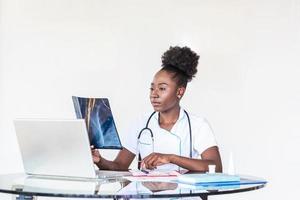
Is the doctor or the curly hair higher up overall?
the curly hair

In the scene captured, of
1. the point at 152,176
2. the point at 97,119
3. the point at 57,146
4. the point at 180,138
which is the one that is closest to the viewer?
the point at 57,146

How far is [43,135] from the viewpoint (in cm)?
162

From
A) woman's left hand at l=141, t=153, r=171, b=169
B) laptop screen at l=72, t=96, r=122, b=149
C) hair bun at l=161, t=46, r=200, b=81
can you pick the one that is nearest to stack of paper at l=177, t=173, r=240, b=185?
woman's left hand at l=141, t=153, r=171, b=169

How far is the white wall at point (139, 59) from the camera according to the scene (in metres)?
2.94

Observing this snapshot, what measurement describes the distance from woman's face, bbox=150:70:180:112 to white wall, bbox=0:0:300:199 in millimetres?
641

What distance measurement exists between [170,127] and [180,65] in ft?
1.01

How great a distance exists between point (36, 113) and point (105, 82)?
1.51 feet

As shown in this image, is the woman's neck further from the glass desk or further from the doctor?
the glass desk

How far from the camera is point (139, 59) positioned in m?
3.03

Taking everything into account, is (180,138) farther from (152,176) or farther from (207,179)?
(207,179)

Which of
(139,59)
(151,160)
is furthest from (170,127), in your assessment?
(139,59)

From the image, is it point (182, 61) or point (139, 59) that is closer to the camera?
point (182, 61)

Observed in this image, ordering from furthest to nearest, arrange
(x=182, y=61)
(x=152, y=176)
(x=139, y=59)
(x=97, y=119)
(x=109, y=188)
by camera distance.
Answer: (x=139, y=59) < (x=182, y=61) < (x=97, y=119) < (x=152, y=176) < (x=109, y=188)

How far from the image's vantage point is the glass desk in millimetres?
1393
